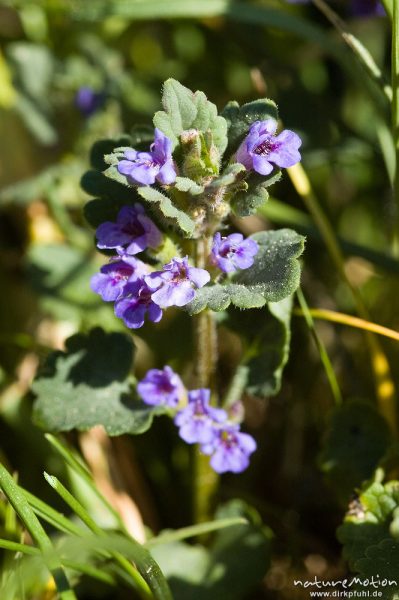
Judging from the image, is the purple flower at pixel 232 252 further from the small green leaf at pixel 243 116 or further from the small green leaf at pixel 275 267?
the small green leaf at pixel 243 116

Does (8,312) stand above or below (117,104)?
below

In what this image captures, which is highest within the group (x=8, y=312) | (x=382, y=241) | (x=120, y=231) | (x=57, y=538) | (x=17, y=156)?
(x=120, y=231)

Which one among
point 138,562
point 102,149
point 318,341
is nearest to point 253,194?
point 102,149

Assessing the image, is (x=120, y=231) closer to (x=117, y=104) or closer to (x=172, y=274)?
(x=172, y=274)

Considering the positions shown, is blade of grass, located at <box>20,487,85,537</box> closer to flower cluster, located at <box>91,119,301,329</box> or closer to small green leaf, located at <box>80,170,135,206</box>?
flower cluster, located at <box>91,119,301,329</box>

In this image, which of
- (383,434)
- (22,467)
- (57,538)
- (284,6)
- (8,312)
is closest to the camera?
(383,434)

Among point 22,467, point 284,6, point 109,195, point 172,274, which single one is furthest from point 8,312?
point 284,6

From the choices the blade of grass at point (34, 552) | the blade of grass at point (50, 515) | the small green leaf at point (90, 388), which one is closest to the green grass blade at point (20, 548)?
the blade of grass at point (34, 552)

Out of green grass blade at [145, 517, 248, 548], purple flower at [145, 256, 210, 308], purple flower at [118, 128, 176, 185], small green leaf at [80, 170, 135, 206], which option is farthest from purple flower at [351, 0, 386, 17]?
green grass blade at [145, 517, 248, 548]

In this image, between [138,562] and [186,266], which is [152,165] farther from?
[138,562]
